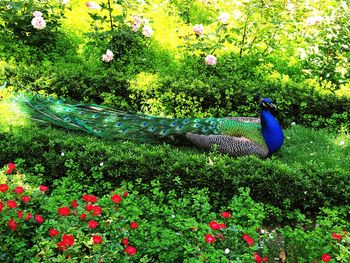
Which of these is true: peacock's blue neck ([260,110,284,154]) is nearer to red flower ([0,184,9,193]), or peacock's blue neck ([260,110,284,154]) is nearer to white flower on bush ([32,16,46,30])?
red flower ([0,184,9,193])

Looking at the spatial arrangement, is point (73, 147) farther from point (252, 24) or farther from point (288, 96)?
point (252, 24)

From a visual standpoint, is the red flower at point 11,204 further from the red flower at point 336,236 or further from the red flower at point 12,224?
the red flower at point 336,236

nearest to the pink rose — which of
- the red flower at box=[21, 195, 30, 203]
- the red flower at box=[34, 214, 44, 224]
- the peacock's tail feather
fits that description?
the peacock's tail feather

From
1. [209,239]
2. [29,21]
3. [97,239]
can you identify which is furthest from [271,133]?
[29,21]

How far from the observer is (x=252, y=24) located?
7453 millimetres

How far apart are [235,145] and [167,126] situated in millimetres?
844

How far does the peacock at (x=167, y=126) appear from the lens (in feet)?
17.1

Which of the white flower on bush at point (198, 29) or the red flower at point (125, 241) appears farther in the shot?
the white flower on bush at point (198, 29)

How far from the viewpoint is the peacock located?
5.22 meters

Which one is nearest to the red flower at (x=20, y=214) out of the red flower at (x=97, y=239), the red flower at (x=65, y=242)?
the red flower at (x=65, y=242)

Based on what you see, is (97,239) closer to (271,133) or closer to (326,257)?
(326,257)

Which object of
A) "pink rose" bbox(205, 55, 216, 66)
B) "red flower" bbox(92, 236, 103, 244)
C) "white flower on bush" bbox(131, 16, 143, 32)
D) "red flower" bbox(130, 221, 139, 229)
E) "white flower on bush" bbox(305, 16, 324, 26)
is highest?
"white flower on bush" bbox(305, 16, 324, 26)

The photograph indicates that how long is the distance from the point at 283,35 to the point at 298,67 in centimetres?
71

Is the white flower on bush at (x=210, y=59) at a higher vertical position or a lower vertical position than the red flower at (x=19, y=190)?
higher
